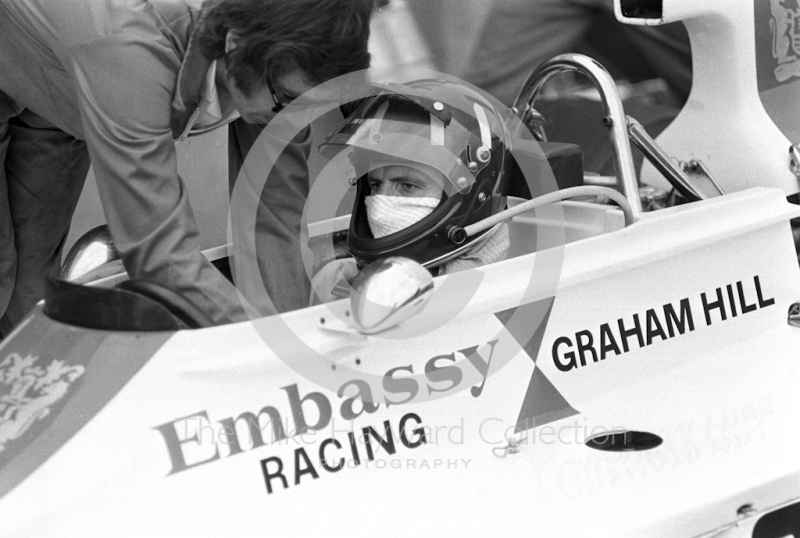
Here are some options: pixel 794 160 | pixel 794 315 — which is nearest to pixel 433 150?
pixel 794 315

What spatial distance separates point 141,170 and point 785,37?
6.74 feet

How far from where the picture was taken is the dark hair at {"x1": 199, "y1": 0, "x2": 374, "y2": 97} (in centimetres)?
169

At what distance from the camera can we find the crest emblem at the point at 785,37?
8.86 feet

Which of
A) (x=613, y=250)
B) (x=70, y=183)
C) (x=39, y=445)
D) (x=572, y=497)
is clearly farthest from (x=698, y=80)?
(x=39, y=445)

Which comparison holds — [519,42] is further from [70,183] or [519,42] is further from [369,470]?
[369,470]

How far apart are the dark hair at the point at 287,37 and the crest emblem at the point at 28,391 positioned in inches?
26.3

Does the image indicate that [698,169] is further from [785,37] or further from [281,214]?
[281,214]

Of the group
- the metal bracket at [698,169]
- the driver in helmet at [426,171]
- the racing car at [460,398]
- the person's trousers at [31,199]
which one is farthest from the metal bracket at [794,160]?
the person's trousers at [31,199]

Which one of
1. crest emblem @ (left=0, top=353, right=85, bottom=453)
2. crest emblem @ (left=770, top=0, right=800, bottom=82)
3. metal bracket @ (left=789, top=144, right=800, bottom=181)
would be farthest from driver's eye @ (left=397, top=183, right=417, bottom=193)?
crest emblem @ (left=770, top=0, right=800, bottom=82)

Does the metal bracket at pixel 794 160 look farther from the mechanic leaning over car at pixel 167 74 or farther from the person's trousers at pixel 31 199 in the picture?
the person's trousers at pixel 31 199

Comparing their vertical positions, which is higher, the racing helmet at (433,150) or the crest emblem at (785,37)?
the crest emblem at (785,37)

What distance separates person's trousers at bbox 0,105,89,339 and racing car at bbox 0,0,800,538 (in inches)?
23.8

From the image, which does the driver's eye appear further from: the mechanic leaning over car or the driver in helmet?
the mechanic leaning over car

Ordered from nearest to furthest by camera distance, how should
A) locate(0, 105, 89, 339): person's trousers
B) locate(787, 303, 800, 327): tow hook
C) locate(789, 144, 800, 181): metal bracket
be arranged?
locate(787, 303, 800, 327): tow hook → locate(0, 105, 89, 339): person's trousers → locate(789, 144, 800, 181): metal bracket
